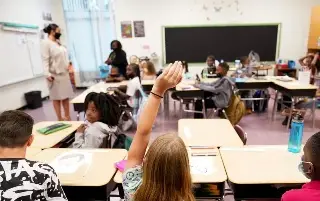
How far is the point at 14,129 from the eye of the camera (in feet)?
3.94

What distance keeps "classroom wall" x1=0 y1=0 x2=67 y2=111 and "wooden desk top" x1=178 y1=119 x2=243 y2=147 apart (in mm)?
4117

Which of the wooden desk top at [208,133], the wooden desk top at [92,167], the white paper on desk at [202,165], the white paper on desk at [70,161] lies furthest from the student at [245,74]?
the white paper on desk at [70,161]

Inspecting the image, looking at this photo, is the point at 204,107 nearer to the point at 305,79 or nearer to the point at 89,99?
the point at 305,79

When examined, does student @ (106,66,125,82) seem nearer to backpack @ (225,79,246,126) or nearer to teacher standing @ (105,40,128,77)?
teacher standing @ (105,40,128,77)

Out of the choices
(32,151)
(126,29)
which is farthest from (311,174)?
(126,29)

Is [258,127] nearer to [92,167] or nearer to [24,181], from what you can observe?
[92,167]

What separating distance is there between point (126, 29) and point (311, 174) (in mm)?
5986

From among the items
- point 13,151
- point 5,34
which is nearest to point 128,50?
point 5,34

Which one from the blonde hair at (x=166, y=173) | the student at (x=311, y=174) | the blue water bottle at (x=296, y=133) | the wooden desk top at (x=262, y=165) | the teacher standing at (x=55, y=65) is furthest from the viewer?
the teacher standing at (x=55, y=65)

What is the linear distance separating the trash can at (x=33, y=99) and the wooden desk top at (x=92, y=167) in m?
4.16

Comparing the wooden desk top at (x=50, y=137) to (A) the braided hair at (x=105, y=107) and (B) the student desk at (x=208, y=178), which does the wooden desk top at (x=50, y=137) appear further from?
(B) the student desk at (x=208, y=178)

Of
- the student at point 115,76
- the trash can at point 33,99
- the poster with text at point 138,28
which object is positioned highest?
the poster with text at point 138,28

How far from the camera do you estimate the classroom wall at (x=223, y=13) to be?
20.5ft

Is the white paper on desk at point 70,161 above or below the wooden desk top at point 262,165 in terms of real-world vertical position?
above
